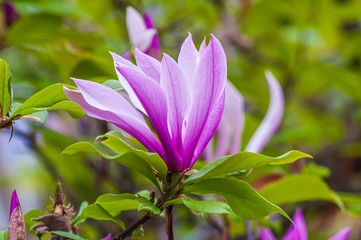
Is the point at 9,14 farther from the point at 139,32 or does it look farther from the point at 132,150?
the point at 132,150

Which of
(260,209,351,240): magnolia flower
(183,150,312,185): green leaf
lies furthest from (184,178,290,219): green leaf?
(260,209,351,240): magnolia flower

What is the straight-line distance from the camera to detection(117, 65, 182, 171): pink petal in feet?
1.62

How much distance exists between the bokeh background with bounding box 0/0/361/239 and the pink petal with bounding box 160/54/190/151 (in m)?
0.32

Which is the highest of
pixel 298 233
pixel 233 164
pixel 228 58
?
pixel 233 164

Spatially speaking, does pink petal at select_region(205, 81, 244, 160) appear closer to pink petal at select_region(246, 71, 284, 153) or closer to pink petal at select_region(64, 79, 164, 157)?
pink petal at select_region(246, 71, 284, 153)

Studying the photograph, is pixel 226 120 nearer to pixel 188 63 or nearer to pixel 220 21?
pixel 188 63

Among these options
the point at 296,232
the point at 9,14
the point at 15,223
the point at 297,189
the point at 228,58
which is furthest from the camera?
the point at 228,58

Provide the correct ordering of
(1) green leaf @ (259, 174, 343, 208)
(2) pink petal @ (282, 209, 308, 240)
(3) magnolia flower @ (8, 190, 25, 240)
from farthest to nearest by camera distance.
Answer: (1) green leaf @ (259, 174, 343, 208) < (2) pink petal @ (282, 209, 308, 240) < (3) magnolia flower @ (8, 190, 25, 240)

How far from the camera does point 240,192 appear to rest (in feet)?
1.72

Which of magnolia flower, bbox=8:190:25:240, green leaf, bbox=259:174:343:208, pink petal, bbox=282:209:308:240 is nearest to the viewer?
magnolia flower, bbox=8:190:25:240

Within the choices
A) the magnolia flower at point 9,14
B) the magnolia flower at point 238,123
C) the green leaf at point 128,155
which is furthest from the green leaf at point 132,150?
the magnolia flower at point 9,14

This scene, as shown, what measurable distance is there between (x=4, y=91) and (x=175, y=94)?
0.15 metres

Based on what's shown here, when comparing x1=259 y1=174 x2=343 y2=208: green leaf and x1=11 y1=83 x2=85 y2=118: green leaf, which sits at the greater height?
x1=11 y1=83 x2=85 y2=118: green leaf

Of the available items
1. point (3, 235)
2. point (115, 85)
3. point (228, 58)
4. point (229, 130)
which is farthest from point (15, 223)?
point (228, 58)
